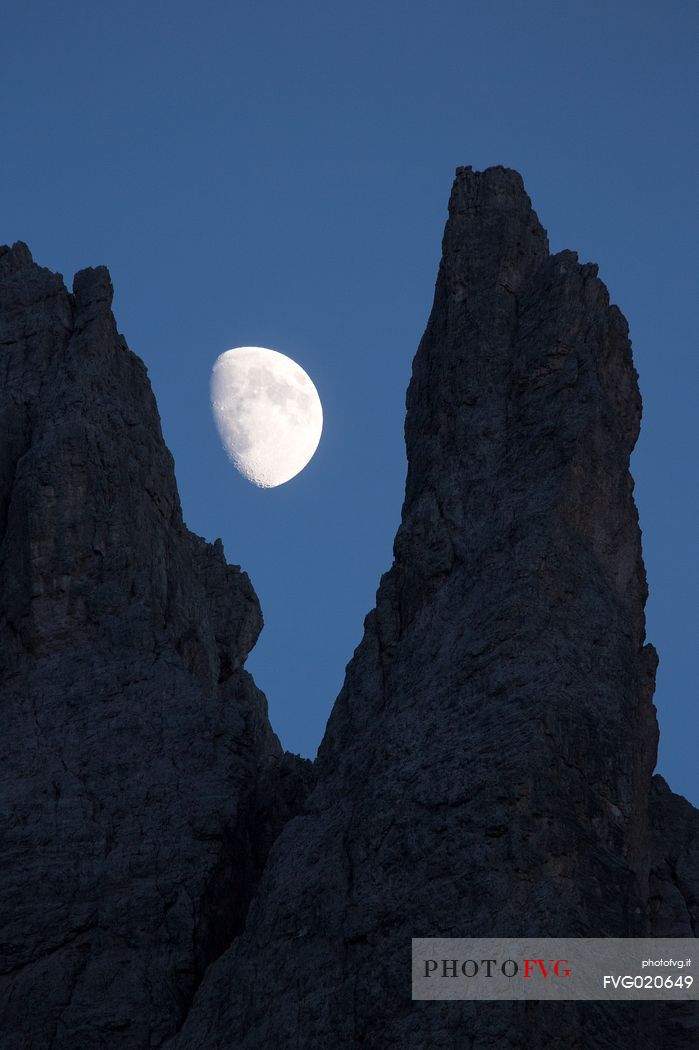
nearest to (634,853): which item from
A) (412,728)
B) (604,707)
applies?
(604,707)

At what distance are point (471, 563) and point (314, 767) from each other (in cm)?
711

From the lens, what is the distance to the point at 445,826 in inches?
1398

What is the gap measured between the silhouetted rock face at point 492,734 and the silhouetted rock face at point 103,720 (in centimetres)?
275

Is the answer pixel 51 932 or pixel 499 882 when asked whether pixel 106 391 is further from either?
pixel 499 882

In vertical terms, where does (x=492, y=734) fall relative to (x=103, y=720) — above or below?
below

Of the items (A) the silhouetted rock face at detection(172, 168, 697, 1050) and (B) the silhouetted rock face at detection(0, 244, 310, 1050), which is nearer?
(A) the silhouetted rock face at detection(172, 168, 697, 1050)

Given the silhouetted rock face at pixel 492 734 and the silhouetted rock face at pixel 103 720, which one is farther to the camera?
the silhouetted rock face at pixel 103 720

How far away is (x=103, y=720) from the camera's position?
45250mm

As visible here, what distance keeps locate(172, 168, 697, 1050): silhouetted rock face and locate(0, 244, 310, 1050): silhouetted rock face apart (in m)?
2.75

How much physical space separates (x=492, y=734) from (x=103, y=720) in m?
13.3

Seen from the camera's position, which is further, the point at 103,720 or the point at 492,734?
the point at 103,720

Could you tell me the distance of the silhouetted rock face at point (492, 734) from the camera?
1326 inches

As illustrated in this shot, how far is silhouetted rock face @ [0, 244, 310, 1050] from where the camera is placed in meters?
39.7

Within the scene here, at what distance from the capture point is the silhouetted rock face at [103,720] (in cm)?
3972
